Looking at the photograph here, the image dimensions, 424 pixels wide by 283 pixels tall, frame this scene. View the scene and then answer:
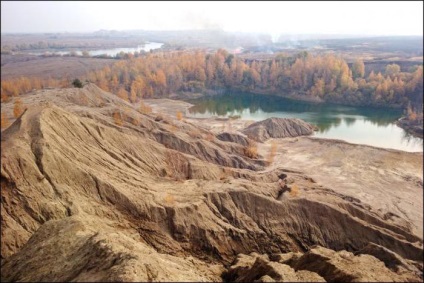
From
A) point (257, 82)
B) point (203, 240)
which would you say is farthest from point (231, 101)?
point (203, 240)

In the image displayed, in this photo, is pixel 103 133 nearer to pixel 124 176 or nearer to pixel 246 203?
pixel 124 176

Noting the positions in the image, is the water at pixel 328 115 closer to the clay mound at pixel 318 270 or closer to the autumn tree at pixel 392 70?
the autumn tree at pixel 392 70

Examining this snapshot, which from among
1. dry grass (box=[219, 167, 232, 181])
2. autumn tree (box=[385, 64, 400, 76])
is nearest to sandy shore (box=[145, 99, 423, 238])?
dry grass (box=[219, 167, 232, 181])

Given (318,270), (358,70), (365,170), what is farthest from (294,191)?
(358,70)

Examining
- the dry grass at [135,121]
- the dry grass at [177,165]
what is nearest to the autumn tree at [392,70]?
the dry grass at [135,121]

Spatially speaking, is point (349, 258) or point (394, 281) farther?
point (349, 258)

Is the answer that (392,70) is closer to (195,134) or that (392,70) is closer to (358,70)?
(358,70)

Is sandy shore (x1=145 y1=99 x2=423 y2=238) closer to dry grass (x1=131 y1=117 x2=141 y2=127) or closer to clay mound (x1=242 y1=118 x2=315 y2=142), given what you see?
clay mound (x1=242 y1=118 x2=315 y2=142)
